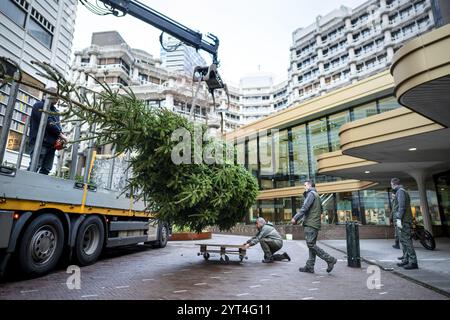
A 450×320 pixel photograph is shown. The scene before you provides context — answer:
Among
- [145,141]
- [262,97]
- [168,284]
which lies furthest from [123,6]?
[262,97]

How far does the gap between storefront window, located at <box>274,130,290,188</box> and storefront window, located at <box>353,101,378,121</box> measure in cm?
724

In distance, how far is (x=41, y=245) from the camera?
4.88 meters

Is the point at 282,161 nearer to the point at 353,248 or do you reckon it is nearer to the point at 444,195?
the point at 444,195

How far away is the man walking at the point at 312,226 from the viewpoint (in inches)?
239

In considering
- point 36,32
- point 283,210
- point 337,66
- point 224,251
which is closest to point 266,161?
point 283,210

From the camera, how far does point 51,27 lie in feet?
42.6

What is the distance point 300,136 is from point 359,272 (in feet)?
67.6

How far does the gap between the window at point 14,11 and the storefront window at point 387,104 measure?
868 inches

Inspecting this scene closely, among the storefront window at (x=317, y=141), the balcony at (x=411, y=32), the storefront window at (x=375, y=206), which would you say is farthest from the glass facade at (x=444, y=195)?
the balcony at (x=411, y=32)

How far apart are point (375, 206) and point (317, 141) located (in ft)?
24.2

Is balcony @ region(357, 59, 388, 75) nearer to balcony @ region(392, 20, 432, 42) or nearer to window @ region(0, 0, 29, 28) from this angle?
balcony @ region(392, 20, 432, 42)

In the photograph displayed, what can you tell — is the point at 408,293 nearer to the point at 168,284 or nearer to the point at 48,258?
the point at 168,284

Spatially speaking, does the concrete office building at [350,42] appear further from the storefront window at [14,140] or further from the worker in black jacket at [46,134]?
the storefront window at [14,140]

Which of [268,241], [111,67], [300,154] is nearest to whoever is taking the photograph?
[268,241]
